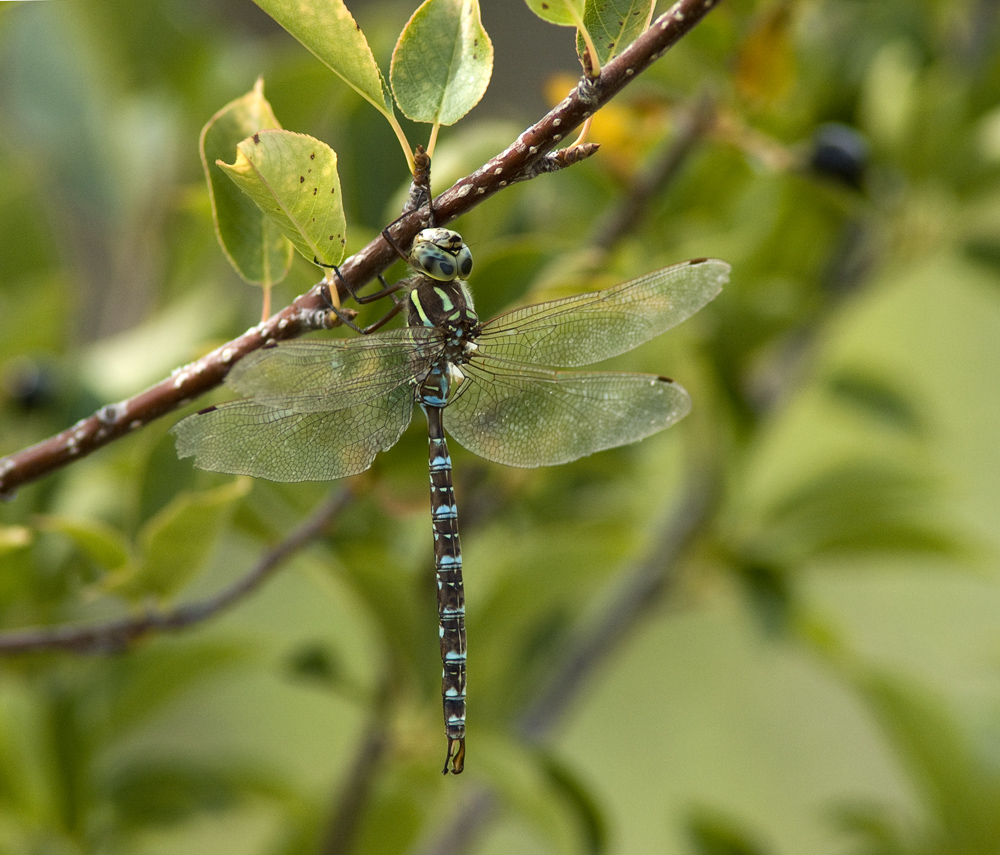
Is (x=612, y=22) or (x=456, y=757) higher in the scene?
(x=612, y=22)

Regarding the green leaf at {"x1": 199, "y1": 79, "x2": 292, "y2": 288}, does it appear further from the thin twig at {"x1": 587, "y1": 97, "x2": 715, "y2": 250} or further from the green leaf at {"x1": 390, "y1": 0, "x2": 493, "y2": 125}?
the thin twig at {"x1": 587, "y1": 97, "x2": 715, "y2": 250}

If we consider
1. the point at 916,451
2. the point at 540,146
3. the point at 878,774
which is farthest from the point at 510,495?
the point at 878,774

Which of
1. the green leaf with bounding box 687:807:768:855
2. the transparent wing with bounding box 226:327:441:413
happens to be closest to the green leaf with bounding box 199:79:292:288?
the transparent wing with bounding box 226:327:441:413

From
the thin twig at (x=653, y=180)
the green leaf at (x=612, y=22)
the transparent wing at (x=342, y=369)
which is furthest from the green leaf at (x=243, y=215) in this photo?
the thin twig at (x=653, y=180)

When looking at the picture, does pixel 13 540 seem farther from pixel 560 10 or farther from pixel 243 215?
pixel 560 10

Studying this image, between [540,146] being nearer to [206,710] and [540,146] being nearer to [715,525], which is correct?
[715,525]

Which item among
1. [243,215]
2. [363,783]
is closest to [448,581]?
[243,215]
